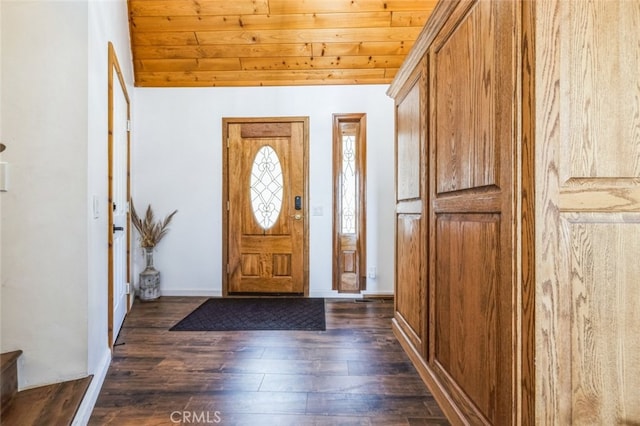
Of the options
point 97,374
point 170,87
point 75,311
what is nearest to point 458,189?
point 75,311

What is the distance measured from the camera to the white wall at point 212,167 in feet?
12.4

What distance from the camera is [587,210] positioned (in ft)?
3.30

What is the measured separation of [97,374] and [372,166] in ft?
9.92

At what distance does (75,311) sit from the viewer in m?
1.66

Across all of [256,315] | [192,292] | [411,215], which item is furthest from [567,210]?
[192,292]

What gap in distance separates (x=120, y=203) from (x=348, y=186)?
7.50 ft

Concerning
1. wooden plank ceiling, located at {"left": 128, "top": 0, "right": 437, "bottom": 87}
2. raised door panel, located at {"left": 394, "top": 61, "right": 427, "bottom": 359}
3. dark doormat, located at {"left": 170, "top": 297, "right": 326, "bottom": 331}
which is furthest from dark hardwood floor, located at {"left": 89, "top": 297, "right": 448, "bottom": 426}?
wooden plank ceiling, located at {"left": 128, "top": 0, "right": 437, "bottom": 87}

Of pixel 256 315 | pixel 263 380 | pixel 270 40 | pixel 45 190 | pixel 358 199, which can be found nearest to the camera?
pixel 45 190

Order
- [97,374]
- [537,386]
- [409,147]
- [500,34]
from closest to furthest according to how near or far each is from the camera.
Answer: [537,386] → [500,34] → [97,374] → [409,147]

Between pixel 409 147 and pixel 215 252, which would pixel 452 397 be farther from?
pixel 215 252

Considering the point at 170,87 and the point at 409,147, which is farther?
the point at 170,87

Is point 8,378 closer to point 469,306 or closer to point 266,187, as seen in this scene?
point 469,306

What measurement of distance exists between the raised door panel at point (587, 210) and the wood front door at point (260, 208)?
296 centimetres

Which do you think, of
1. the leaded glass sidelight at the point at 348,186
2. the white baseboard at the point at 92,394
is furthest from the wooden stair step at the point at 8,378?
the leaded glass sidelight at the point at 348,186
